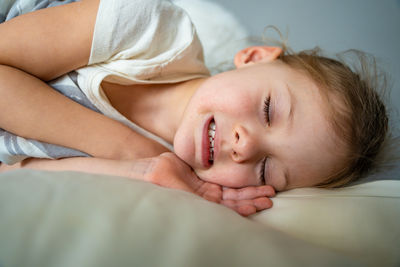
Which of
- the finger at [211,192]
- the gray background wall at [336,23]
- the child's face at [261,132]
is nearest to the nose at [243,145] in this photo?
the child's face at [261,132]

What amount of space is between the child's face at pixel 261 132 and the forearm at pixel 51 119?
0.21 meters

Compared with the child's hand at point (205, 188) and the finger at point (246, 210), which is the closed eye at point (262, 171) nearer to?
the child's hand at point (205, 188)

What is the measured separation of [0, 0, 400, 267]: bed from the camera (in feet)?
0.83

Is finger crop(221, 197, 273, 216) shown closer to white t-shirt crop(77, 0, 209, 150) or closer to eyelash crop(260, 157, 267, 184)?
eyelash crop(260, 157, 267, 184)

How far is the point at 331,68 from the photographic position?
0.79 m

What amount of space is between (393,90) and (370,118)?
0.38 meters

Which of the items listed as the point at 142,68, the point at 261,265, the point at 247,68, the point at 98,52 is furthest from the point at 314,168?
the point at 98,52

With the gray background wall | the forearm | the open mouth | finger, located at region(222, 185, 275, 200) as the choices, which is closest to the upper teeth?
the open mouth

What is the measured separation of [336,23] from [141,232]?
1.20 m

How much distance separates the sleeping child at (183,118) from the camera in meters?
0.65

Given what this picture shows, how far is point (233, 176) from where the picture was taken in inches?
27.0

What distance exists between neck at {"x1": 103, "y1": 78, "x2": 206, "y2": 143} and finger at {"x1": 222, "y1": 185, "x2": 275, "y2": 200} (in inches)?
12.8

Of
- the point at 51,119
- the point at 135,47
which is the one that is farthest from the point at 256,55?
the point at 51,119

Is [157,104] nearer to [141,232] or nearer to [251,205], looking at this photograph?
[251,205]
